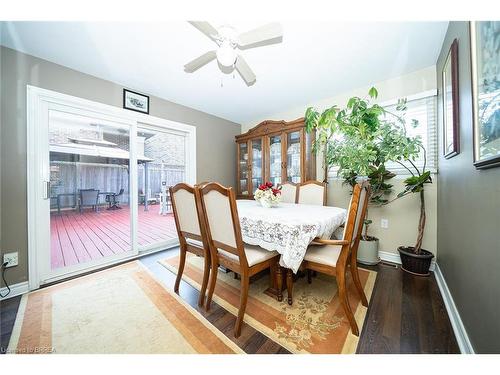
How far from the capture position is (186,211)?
64.9 inches

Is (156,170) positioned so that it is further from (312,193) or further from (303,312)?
(303,312)

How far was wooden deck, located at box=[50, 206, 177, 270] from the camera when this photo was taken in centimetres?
226

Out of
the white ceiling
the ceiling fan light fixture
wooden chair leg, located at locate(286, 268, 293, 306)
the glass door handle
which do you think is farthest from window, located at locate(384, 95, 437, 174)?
A: the glass door handle

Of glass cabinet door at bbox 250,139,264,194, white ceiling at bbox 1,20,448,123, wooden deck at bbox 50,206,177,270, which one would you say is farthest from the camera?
glass cabinet door at bbox 250,139,264,194

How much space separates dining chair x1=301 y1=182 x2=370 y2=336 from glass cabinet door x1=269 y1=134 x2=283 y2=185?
181 centimetres

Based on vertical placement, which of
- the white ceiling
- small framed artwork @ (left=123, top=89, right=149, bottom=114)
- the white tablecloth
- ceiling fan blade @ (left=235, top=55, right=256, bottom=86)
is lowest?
the white tablecloth

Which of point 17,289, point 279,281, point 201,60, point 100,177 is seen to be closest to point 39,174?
point 100,177

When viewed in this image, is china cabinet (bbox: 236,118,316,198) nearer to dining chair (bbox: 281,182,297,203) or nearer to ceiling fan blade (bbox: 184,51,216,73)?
dining chair (bbox: 281,182,297,203)

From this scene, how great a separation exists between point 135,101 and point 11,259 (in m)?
2.13
